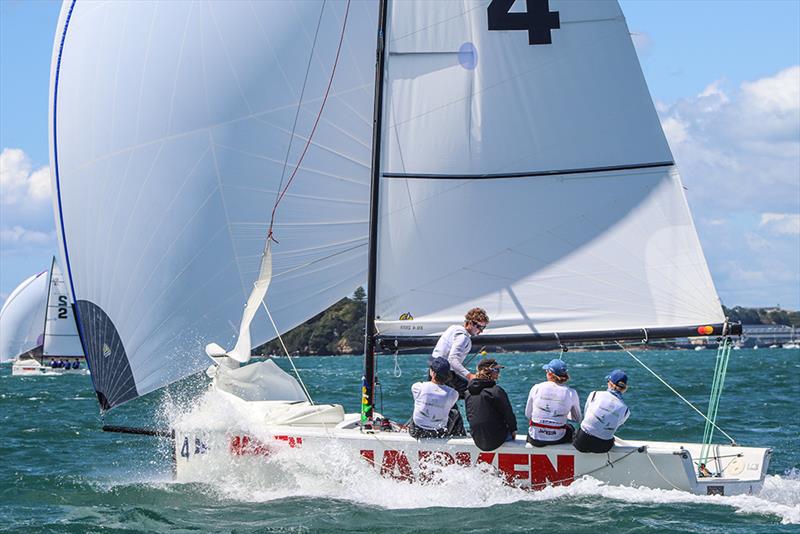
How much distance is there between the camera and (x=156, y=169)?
35.4 ft

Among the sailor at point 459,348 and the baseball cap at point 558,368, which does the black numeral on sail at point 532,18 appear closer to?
the sailor at point 459,348

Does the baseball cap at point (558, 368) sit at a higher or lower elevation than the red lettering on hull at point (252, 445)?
higher

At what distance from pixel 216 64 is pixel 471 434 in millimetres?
4571

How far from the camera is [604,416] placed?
9023 mm

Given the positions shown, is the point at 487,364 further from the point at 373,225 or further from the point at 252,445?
the point at 252,445

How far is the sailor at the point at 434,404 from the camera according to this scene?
31.0 feet

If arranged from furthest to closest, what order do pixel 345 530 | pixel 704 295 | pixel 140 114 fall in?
pixel 140 114
pixel 704 295
pixel 345 530

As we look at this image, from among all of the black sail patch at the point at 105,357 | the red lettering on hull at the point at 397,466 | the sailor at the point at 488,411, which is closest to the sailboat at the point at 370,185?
the black sail patch at the point at 105,357

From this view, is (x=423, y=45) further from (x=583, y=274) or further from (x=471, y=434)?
(x=471, y=434)

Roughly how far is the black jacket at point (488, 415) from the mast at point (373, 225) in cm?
149

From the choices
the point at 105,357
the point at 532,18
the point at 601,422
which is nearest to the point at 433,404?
the point at 601,422

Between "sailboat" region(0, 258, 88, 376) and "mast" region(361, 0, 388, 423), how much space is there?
→ 43777 millimetres

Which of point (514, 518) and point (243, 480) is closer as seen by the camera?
point (514, 518)

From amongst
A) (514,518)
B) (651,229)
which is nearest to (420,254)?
(651,229)
